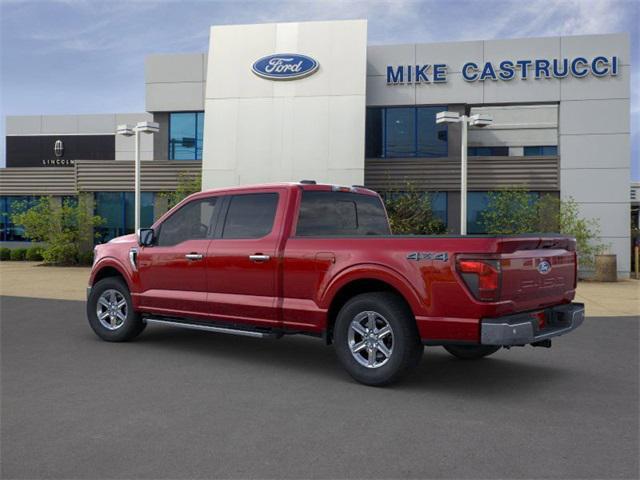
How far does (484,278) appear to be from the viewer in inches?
201

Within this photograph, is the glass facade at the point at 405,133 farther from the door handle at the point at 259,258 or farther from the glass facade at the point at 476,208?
the door handle at the point at 259,258

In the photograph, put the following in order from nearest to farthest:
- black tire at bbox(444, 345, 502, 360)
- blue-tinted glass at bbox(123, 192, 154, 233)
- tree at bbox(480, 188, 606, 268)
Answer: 1. black tire at bbox(444, 345, 502, 360)
2. tree at bbox(480, 188, 606, 268)
3. blue-tinted glass at bbox(123, 192, 154, 233)

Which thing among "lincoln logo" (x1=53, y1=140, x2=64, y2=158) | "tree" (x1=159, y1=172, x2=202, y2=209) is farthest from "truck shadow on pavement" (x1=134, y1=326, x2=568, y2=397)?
"lincoln logo" (x1=53, y1=140, x2=64, y2=158)

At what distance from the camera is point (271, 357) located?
720cm

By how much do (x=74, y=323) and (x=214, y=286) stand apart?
151 inches

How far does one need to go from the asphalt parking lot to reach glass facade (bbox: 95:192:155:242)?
18742 mm

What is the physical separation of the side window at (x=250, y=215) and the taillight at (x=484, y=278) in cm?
234

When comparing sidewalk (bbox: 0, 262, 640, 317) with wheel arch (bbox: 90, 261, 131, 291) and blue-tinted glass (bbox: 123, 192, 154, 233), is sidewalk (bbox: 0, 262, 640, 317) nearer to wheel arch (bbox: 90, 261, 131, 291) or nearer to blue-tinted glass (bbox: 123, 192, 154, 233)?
blue-tinted glass (bbox: 123, 192, 154, 233)

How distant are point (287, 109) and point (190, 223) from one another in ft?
49.4

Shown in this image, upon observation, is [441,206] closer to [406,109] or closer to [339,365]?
[406,109]

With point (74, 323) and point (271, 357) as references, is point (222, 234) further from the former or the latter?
point (74, 323)

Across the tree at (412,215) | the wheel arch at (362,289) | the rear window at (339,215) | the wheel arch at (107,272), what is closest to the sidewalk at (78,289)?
the tree at (412,215)

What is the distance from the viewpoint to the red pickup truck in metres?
5.24

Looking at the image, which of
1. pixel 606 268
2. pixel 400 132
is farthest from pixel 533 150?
pixel 606 268
